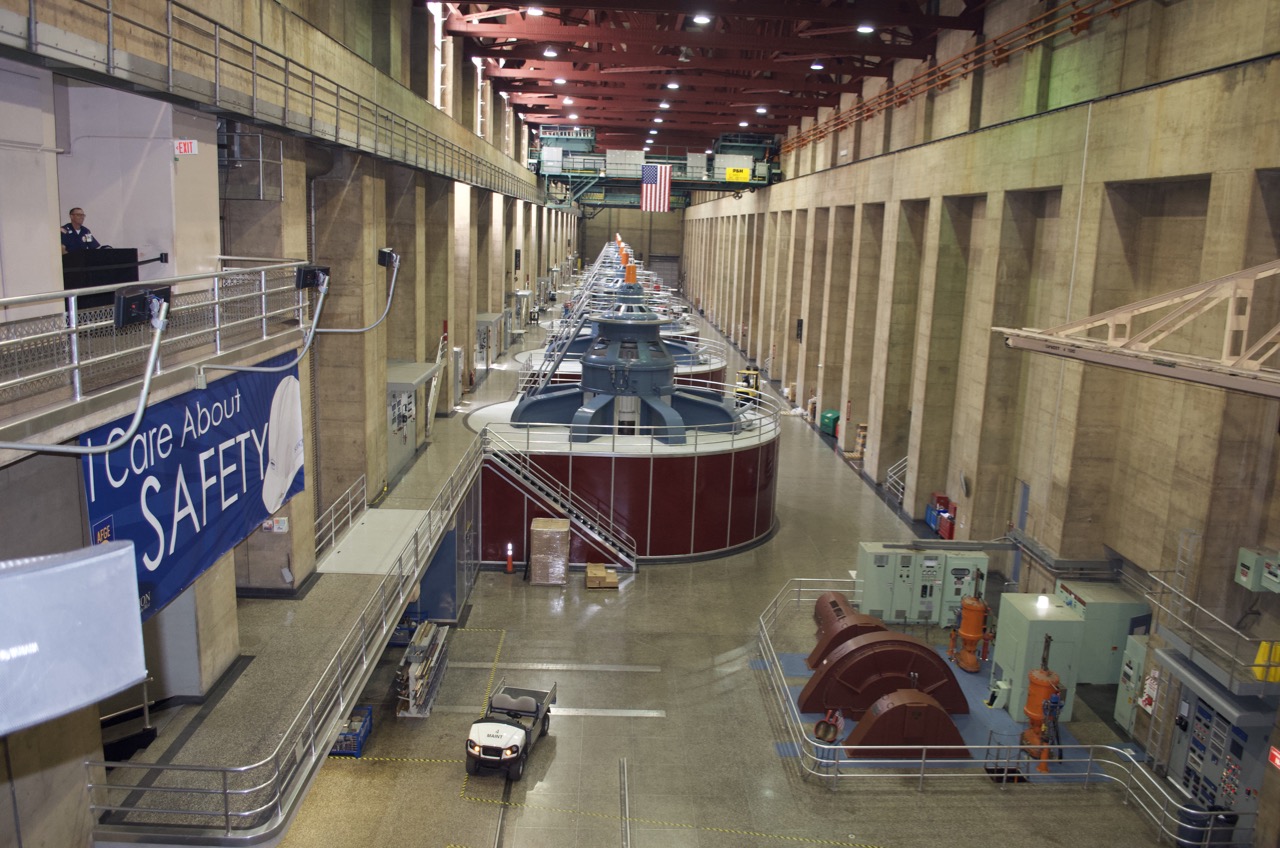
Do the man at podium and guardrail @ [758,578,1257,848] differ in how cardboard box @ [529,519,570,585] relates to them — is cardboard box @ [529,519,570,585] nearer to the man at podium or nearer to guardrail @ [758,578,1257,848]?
guardrail @ [758,578,1257,848]

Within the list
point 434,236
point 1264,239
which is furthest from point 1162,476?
point 434,236

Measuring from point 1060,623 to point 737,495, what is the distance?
732 centimetres

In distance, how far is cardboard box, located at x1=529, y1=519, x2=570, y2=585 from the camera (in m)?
17.7

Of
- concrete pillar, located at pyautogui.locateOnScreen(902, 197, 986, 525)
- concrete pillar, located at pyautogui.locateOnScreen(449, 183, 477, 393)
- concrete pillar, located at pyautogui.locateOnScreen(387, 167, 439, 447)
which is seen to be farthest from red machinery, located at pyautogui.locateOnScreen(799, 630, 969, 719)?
concrete pillar, located at pyautogui.locateOnScreen(449, 183, 477, 393)

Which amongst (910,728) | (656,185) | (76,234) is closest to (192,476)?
(76,234)

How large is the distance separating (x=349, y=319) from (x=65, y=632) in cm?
1254

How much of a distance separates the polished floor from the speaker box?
338 inches

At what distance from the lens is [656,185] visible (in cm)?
3953

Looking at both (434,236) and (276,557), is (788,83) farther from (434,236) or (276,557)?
(276,557)

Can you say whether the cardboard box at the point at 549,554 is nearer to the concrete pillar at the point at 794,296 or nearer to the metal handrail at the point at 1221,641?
the metal handrail at the point at 1221,641

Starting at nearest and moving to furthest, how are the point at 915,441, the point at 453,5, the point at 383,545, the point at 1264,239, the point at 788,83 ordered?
1. the point at 1264,239
2. the point at 383,545
3. the point at 915,441
4. the point at 453,5
5. the point at 788,83

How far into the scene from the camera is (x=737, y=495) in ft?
64.2

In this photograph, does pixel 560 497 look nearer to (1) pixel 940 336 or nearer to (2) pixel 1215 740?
(1) pixel 940 336

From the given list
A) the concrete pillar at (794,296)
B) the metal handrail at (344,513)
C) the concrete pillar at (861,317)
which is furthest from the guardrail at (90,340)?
the concrete pillar at (794,296)
